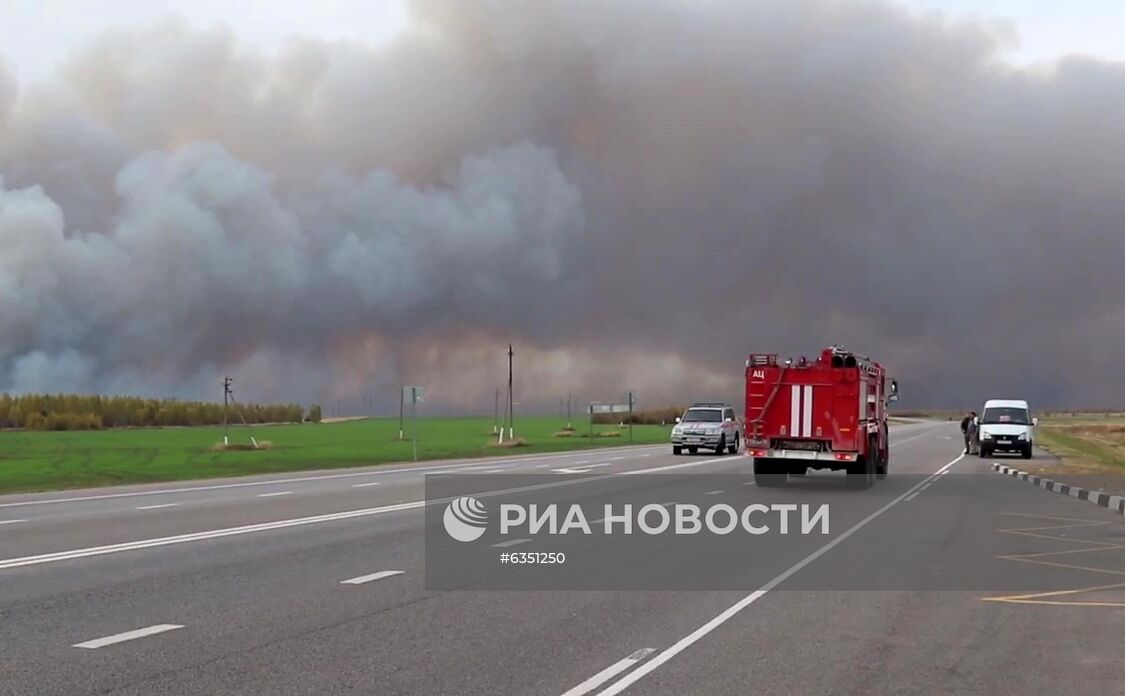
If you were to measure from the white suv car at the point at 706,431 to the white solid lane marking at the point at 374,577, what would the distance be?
124 ft

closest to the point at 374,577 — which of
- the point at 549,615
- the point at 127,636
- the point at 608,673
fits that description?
the point at 549,615

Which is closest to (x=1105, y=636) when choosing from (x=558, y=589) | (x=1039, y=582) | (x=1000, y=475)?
(x=1039, y=582)

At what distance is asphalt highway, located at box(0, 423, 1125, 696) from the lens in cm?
761

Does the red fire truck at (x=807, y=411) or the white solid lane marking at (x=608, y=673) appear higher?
the red fire truck at (x=807, y=411)

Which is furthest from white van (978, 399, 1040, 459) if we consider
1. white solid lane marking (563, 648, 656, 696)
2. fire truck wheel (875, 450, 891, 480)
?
white solid lane marking (563, 648, 656, 696)

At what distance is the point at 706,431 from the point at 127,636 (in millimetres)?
42566

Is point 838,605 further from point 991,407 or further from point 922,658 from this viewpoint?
point 991,407

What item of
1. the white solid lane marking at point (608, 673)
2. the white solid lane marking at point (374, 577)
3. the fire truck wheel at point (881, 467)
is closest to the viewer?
the white solid lane marking at point (608, 673)

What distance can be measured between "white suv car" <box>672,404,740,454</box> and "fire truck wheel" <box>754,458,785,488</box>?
70.0 ft

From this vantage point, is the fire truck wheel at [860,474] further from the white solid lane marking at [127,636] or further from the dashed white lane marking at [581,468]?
the white solid lane marking at [127,636]

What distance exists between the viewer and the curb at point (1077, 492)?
22495mm

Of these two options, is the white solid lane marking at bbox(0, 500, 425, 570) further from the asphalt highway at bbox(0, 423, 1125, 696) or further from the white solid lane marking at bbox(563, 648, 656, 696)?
the white solid lane marking at bbox(563, 648, 656, 696)

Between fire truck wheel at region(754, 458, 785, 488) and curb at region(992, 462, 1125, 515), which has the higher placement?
fire truck wheel at region(754, 458, 785, 488)

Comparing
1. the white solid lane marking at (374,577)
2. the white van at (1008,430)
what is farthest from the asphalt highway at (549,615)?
the white van at (1008,430)
